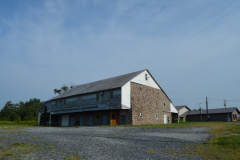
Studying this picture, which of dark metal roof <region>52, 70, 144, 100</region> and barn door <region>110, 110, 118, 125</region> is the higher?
dark metal roof <region>52, 70, 144, 100</region>

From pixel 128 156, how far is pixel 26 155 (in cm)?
398

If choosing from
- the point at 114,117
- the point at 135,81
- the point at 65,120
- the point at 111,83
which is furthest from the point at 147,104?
the point at 65,120

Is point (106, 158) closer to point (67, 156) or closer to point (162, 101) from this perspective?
point (67, 156)

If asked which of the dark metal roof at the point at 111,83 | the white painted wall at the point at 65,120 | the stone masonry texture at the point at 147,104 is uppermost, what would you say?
the dark metal roof at the point at 111,83

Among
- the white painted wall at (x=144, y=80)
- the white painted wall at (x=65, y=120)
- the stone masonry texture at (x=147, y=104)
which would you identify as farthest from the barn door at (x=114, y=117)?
the white painted wall at (x=65, y=120)

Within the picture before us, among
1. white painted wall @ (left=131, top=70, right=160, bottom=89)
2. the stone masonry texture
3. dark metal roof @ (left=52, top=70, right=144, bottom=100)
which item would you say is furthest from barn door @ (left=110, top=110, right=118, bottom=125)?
white painted wall @ (left=131, top=70, right=160, bottom=89)

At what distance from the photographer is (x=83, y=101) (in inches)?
1292

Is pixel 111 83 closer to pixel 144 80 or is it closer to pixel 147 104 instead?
pixel 144 80

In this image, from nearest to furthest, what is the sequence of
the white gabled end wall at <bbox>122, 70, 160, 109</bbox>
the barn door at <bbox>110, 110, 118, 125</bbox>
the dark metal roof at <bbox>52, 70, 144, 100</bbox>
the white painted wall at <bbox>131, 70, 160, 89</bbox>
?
1. the white gabled end wall at <bbox>122, 70, 160, 109</bbox>
2. the barn door at <bbox>110, 110, 118, 125</bbox>
3. the dark metal roof at <bbox>52, 70, 144, 100</bbox>
4. the white painted wall at <bbox>131, 70, 160, 89</bbox>

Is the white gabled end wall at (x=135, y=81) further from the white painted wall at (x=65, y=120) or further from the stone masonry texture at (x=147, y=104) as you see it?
the white painted wall at (x=65, y=120)

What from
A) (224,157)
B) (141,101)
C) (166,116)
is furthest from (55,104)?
(224,157)

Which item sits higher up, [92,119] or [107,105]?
[107,105]

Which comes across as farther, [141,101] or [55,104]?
[55,104]

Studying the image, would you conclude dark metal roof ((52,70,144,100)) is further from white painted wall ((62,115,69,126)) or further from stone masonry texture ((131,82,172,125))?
white painted wall ((62,115,69,126))
